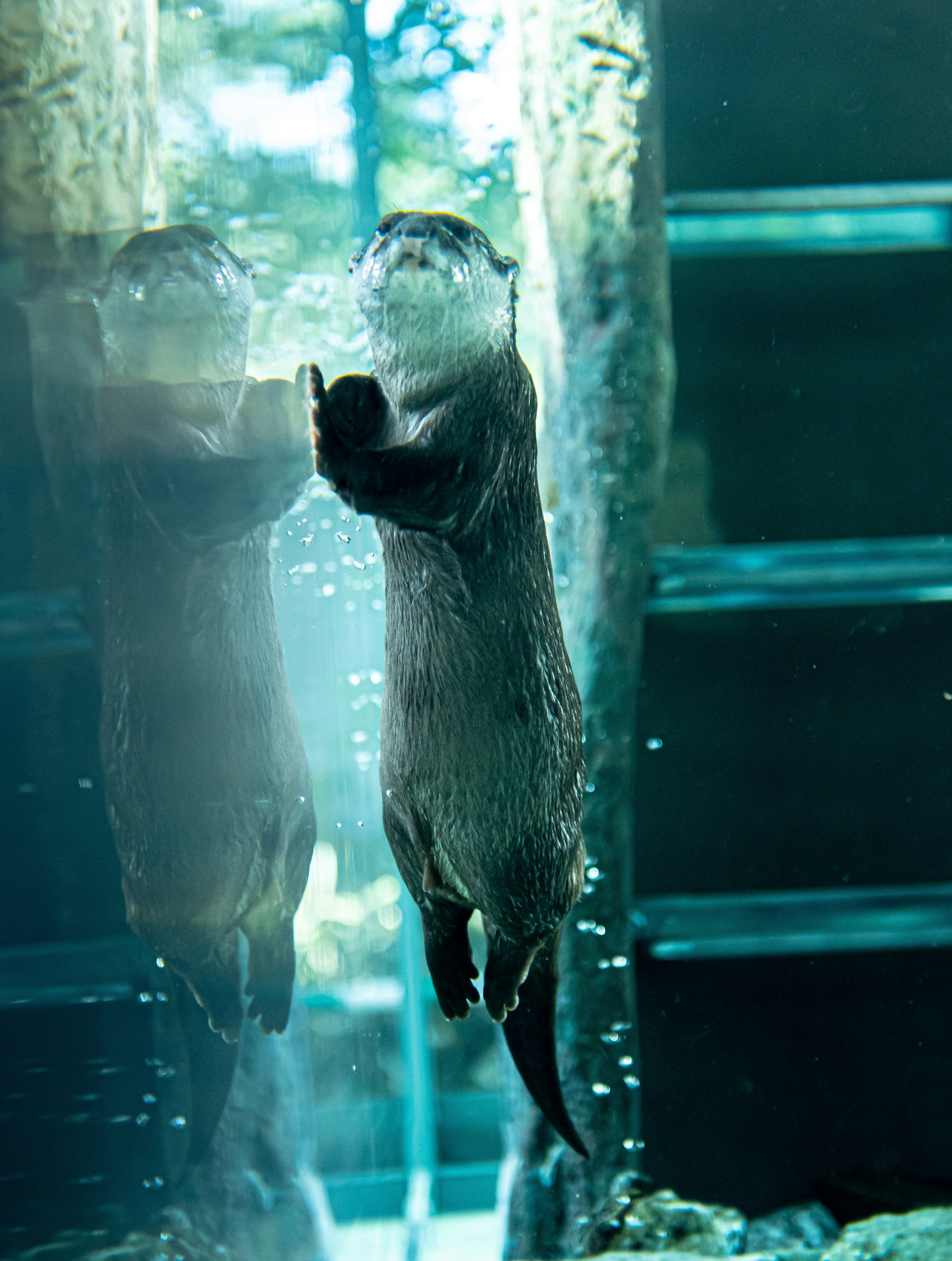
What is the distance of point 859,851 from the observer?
3.92 feet

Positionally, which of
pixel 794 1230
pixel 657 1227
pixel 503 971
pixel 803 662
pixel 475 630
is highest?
pixel 475 630

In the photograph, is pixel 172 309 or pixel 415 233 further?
pixel 172 309

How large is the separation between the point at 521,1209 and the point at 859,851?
2.22 feet

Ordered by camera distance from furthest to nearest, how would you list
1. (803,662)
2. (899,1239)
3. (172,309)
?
(803,662), (899,1239), (172,309)

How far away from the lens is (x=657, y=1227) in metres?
1.06

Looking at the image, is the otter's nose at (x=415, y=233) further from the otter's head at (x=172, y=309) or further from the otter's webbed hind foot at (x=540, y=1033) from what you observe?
the otter's webbed hind foot at (x=540, y=1033)

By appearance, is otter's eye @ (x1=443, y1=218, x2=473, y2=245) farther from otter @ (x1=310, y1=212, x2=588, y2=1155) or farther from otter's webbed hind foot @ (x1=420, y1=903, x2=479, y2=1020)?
otter's webbed hind foot @ (x1=420, y1=903, x2=479, y2=1020)

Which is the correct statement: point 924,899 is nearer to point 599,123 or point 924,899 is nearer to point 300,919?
point 300,919

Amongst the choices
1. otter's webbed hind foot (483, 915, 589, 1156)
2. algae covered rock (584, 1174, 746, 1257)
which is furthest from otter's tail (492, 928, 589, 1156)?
algae covered rock (584, 1174, 746, 1257)

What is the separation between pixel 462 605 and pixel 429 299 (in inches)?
8.6

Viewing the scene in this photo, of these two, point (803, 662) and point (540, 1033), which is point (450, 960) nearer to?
point (540, 1033)

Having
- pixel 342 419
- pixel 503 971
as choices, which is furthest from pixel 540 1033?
pixel 342 419

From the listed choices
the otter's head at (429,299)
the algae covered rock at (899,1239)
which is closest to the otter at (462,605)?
the otter's head at (429,299)

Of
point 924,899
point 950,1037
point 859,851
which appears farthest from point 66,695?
point 950,1037
